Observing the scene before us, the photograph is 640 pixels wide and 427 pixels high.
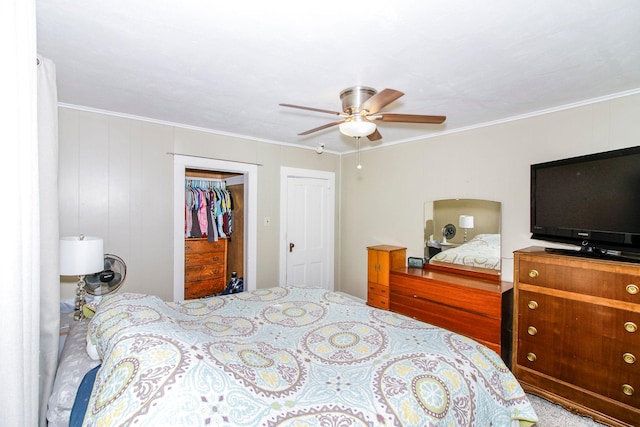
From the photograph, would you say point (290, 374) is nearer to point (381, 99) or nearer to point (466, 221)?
point (381, 99)

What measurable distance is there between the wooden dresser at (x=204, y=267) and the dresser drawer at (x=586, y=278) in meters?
4.10

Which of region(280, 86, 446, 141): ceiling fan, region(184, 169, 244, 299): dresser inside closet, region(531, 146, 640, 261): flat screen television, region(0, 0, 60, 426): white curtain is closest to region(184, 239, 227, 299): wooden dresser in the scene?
region(184, 169, 244, 299): dresser inside closet

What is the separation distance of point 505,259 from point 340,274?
235 cm

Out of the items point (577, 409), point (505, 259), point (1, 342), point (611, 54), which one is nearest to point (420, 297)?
point (505, 259)

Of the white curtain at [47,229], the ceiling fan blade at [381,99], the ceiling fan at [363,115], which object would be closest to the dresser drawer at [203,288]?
the white curtain at [47,229]

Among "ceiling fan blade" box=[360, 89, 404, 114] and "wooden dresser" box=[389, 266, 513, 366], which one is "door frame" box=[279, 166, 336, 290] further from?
"ceiling fan blade" box=[360, 89, 404, 114]

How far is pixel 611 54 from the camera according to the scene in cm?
175

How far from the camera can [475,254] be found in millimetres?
3266

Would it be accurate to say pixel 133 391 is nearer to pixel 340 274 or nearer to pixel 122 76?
pixel 122 76

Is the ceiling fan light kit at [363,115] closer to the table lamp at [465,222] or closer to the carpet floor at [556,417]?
the table lamp at [465,222]

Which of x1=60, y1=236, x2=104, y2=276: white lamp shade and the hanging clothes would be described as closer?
x1=60, y1=236, x2=104, y2=276: white lamp shade

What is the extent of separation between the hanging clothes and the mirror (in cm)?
299

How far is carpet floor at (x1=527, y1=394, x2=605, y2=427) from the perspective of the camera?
2074 mm

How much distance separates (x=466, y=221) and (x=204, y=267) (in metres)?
3.79
